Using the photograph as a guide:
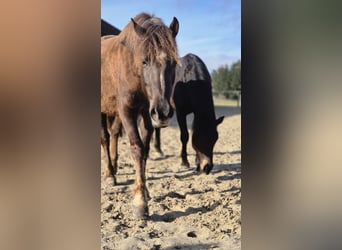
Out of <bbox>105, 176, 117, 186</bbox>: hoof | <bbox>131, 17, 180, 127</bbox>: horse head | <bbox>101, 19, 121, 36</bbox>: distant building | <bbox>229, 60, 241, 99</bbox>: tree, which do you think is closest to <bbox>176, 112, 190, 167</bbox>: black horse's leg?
<bbox>131, 17, 180, 127</bbox>: horse head

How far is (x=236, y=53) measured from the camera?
2.99 metres

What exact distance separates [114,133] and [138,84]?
41 centimetres

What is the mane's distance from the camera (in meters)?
2.91

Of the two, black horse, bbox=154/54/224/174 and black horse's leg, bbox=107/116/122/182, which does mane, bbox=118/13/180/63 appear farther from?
black horse's leg, bbox=107/116/122/182

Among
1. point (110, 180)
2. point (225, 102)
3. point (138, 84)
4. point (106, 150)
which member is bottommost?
point (110, 180)

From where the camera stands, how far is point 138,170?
9.82ft

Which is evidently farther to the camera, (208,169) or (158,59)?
(208,169)

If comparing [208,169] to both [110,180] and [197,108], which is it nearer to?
[197,108]

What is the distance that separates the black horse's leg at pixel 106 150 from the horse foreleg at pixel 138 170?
0.54ft

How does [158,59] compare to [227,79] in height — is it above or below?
above

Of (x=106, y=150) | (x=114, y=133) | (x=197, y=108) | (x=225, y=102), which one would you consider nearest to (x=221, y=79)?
(x=225, y=102)
